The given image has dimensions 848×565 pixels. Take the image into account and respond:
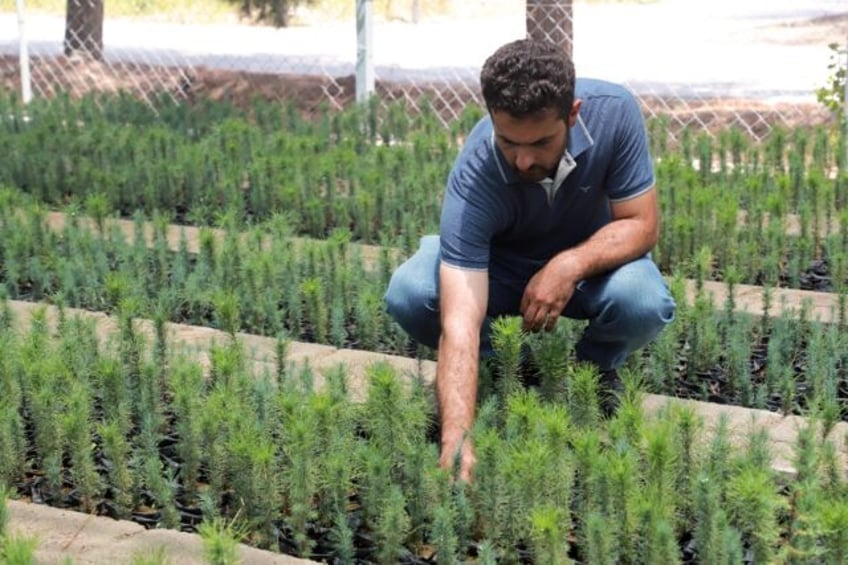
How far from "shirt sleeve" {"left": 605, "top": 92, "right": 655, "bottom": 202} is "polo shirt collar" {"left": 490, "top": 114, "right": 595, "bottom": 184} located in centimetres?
11

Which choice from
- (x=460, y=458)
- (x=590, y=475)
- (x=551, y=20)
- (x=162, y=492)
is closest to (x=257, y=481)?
(x=162, y=492)

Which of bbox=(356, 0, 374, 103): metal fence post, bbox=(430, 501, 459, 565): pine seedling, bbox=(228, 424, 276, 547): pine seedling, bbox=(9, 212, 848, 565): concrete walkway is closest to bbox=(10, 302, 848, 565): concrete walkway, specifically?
bbox=(9, 212, 848, 565): concrete walkway

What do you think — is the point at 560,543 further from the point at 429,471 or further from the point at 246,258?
the point at 246,258

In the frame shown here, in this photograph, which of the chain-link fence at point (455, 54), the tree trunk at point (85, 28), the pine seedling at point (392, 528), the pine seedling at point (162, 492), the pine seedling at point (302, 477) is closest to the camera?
the pine seedling at point (392, 528)

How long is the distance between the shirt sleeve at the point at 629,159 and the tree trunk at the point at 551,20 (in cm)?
695

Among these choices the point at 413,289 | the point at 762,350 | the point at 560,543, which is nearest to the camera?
the point at 560,543

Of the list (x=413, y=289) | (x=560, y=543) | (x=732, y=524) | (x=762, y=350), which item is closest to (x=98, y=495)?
(x=413, y=289)

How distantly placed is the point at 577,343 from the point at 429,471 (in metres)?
1.17

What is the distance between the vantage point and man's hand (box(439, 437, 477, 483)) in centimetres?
416

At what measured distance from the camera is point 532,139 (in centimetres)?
431

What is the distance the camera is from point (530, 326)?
4574mm

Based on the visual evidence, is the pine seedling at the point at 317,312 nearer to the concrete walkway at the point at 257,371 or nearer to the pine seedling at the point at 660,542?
the concrete walkway at the point at 257,371

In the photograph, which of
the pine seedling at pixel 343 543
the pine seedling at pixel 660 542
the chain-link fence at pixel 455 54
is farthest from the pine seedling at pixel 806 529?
the chain-link fence at pixel 455 54

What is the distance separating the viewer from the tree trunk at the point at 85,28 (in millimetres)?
14594
